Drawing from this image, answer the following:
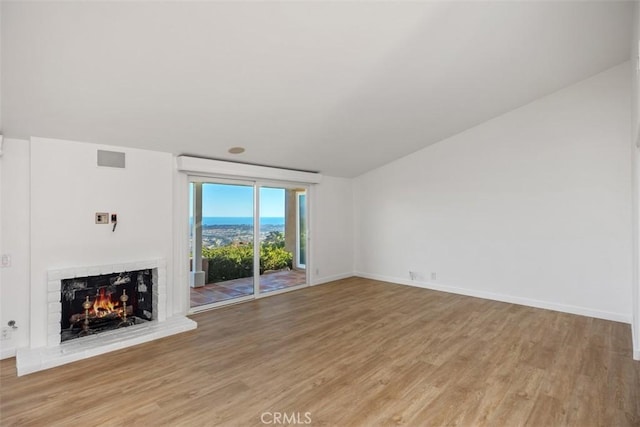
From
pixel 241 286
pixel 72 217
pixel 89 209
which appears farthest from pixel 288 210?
pixel 72 217

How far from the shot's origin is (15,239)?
3213 mm

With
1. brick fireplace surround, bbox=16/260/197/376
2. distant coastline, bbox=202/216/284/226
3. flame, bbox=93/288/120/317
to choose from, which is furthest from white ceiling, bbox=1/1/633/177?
flame, bbox=93/288/120/317

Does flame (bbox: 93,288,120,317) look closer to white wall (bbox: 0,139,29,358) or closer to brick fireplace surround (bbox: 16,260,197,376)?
brick fireplace surround (bbox: 16,260,197,376)

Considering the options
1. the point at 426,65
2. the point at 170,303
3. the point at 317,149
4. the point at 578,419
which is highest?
the point at 426,65

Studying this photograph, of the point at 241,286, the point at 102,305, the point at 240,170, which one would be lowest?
the point at 241,286

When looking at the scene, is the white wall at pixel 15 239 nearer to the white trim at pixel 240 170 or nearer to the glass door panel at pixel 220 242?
the white trim at pixel 240 170

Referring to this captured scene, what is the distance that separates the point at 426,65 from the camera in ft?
11.1

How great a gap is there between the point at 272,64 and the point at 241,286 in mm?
3659

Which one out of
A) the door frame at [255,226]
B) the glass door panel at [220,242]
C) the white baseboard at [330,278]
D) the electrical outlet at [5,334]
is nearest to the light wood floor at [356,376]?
the electrical outlet at [5,334]

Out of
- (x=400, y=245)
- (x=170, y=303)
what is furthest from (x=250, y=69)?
(x=400, y=245)

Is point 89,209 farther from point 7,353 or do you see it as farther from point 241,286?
point 241,286

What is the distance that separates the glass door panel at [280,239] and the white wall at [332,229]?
270 mm

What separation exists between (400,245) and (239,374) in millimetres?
4387

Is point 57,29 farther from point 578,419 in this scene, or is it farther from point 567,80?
point 567,80
